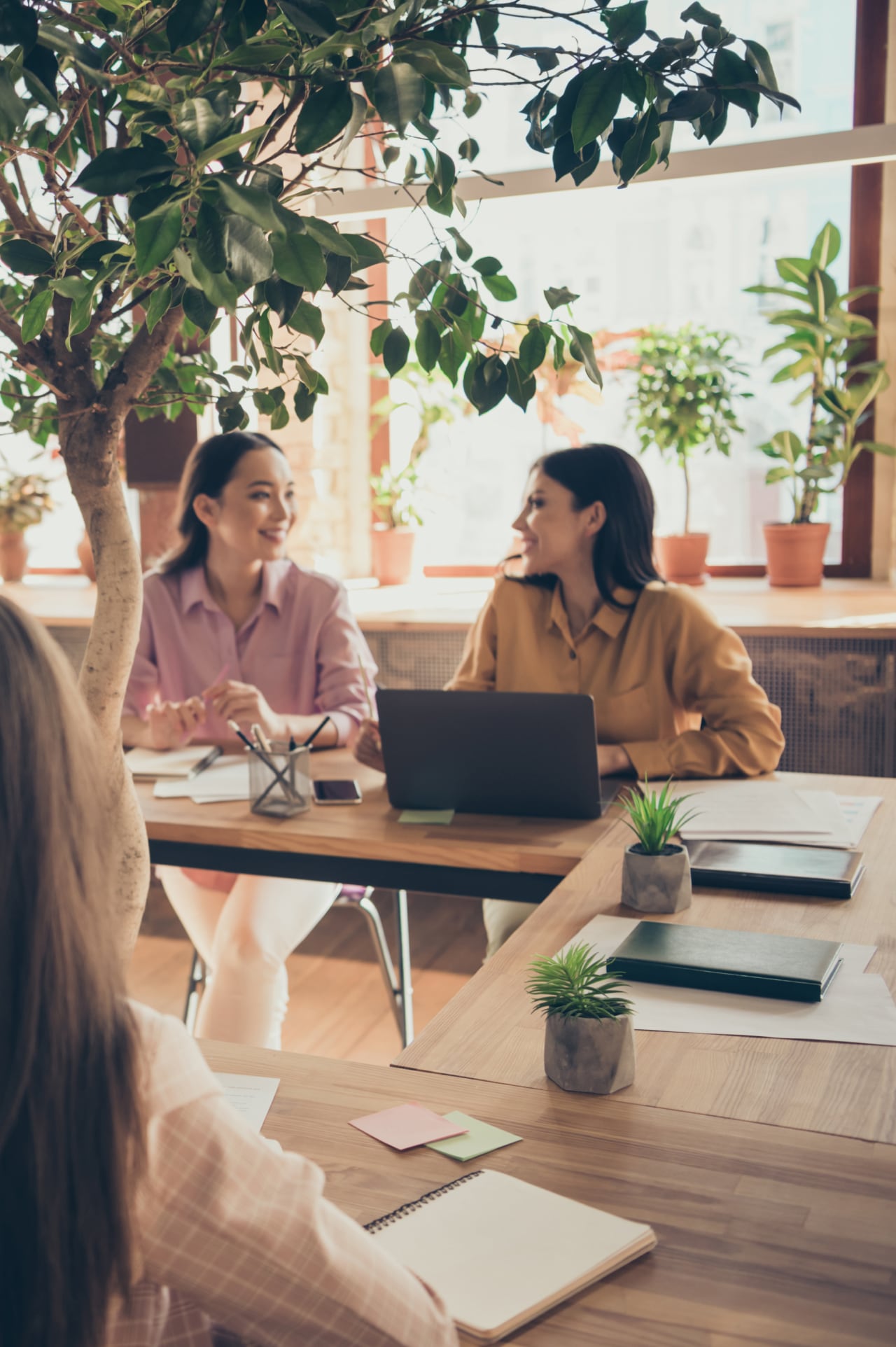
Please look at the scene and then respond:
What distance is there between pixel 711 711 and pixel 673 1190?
55.7 inches

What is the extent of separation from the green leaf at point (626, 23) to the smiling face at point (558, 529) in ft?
5.32

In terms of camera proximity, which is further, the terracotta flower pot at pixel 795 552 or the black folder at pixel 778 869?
the terracotta flower pot at pixel 795 552

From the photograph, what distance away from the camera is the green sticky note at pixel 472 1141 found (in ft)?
3.47

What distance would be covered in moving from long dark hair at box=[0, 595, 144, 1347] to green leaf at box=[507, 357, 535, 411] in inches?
26.0

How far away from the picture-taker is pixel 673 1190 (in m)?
1.00

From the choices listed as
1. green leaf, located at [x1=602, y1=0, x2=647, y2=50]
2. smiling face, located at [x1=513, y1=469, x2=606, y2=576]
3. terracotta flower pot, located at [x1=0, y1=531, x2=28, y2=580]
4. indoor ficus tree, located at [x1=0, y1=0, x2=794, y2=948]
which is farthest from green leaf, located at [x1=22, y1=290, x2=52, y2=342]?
terracotta flower pot, located at [x1=0, y1=531, x2=28, y2=580]

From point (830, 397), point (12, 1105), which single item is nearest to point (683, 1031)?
point (12, 1105)

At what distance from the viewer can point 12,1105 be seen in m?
0.67

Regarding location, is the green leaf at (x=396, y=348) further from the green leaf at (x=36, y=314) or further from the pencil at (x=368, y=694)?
the pencil at (x=368, y=694)

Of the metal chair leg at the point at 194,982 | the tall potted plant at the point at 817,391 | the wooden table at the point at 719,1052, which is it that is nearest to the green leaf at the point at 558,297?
the wooden table at the point at 719,1052

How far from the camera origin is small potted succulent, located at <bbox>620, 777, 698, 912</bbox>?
161 cm

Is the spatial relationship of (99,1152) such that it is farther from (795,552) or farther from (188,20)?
(795,552)

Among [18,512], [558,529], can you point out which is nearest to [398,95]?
[558,529]

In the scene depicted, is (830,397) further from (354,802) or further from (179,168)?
(179,168)
